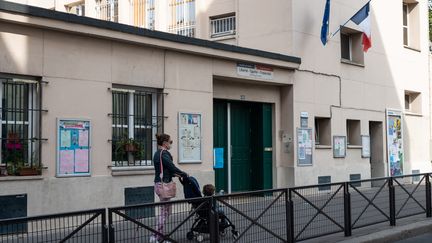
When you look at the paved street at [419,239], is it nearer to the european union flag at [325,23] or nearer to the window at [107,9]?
the european union flag at [325,23]

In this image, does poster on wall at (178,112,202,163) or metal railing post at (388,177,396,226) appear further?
poster on wall at (178,112,202,163)

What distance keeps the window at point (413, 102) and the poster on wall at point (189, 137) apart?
40.3ft

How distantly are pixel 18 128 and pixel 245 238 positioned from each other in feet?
15.4

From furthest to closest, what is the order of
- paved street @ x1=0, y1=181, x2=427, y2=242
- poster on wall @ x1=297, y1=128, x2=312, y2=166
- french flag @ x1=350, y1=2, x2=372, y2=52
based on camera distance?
french flag @ x1=350, y1=2, x2=372, y2=52 → poster on wall @ x1=297, y1=128, x2=312, y2=166 → paved street @ x1=0, y1=181, x2=427, y2=242

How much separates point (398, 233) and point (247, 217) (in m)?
3.46

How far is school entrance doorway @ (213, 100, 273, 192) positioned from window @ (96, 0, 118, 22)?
8994 mm

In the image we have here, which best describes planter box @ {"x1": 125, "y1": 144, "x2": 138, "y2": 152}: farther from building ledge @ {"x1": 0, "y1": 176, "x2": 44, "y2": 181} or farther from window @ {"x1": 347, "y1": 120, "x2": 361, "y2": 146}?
window @ {"x1": 347, "y1": 120, "x2": 361, "y2": 146}

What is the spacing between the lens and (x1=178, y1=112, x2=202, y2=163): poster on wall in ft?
39.2

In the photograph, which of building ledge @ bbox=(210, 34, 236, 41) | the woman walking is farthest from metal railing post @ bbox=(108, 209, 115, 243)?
building ledge @ bbox=(210, 34, 236, 41)

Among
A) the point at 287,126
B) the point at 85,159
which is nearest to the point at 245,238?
the point at 85,159

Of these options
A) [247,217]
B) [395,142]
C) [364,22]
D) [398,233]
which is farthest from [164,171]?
[395,142]

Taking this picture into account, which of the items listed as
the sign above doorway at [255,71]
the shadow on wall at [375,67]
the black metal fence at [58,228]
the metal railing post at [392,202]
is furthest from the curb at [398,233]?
the shadow on wall at [375,67]

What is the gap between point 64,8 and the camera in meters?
23.6

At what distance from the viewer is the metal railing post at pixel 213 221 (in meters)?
6.87
